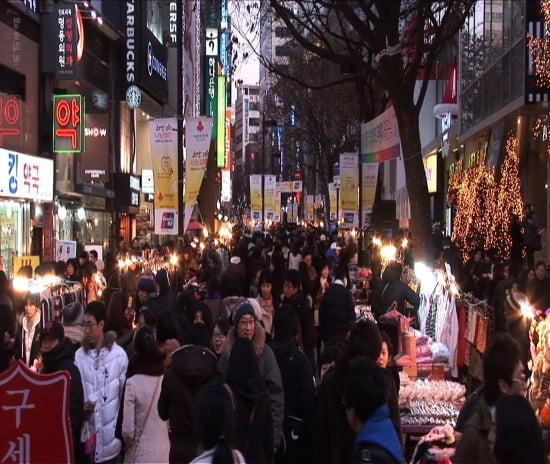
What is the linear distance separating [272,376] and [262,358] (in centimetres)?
15

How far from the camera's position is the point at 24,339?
10023mm

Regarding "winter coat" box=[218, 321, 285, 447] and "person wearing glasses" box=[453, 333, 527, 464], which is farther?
"winter coat" box=[218, 321, 285, 447]

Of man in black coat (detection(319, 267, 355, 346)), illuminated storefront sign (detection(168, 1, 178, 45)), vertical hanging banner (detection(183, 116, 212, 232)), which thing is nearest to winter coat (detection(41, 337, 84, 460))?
man in black coat (detection(319, 267, 355, 346))

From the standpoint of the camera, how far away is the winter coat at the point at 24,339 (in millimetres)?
9398

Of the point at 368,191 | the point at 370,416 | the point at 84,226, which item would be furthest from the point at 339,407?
the point at 84,226

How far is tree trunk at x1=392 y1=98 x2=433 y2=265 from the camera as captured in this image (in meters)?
17.2

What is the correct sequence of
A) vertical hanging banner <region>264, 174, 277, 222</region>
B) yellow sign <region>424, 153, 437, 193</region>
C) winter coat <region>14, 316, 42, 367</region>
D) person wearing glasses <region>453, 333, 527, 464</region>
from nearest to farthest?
person wearing glasses <region>453, 333, 527, 464</region>, winter coat <region>14, 316, 42, 367</region>, yellow sign <region>424, 153, 437, 193</region>, vertical hanging banner <region>264, 174, 277, 222</region>

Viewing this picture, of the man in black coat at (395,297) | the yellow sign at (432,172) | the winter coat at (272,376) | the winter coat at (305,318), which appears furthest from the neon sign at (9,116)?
the yellow sign at (432,172)

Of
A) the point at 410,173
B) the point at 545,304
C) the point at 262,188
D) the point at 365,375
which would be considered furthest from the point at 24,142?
the point at 262,188

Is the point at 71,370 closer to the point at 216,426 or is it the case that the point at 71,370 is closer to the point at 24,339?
the point at 216,426

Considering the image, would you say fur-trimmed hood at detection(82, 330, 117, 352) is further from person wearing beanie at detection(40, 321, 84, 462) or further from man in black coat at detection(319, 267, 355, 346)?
man in black coat at detection(319, 267, 355, 346)

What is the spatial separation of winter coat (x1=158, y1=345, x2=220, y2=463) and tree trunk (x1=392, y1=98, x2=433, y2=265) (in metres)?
11.8

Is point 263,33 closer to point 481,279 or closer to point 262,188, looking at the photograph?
point 481,279

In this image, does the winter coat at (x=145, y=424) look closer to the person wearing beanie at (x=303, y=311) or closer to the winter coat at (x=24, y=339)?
the winter coat at (x=24, y=339)
